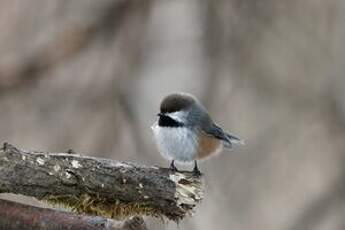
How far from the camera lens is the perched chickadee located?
9.76ft

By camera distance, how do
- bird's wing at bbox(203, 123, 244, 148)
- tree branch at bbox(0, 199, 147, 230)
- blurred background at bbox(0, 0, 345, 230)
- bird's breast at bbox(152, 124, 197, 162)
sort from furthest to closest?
blurred background at bbox(0, 0, 345, 230), bird's wing at bbox(203, 123, 244, 148), bird's breast at bbox(152, 124, 197, 162), tree branch at bbox(0, 199, 147, 230)

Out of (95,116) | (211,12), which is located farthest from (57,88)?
(211,12)

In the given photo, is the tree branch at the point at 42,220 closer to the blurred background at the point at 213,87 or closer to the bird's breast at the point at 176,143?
the bird's breast at the point at 176,143

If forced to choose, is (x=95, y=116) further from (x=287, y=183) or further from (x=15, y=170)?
(x=15, y=170)

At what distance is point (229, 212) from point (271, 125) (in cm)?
76

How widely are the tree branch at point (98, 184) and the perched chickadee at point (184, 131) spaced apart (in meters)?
0.42

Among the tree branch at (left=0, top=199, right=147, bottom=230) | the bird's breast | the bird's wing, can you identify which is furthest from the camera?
the bird's wing

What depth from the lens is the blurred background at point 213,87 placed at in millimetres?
5637

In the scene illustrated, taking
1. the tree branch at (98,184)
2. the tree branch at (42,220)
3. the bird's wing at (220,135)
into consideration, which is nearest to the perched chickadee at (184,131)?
the bird's wing at (220,135)

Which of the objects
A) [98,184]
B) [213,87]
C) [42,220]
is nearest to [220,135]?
[98,184]

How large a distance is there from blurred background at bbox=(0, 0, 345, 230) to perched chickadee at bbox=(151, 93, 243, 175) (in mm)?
2366

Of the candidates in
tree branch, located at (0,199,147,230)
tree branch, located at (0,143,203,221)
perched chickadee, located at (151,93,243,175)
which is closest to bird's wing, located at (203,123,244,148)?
perched chickadee, located at (151,93,243,175)

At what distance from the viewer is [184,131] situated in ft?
10.0

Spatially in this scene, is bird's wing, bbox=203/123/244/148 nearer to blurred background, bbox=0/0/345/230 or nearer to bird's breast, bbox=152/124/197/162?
bird's breast, bbox=152/124/197/162
